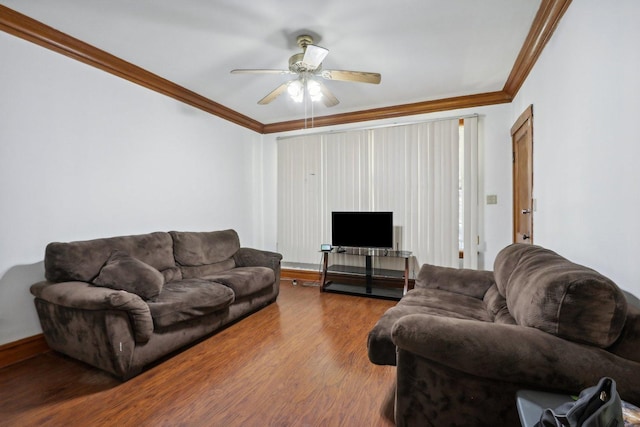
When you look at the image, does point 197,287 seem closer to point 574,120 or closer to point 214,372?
point 214,372

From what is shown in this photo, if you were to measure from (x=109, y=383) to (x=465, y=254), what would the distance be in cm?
380

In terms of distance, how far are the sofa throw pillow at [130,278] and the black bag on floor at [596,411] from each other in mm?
2463

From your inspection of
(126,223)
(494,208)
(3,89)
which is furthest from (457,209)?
(3,89)

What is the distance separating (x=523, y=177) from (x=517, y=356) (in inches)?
105

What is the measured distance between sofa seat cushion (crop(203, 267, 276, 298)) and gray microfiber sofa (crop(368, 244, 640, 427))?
1.99 m

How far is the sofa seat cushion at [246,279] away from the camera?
301 cm

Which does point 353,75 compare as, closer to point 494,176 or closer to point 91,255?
point 494,176

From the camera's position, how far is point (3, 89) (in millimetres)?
2266

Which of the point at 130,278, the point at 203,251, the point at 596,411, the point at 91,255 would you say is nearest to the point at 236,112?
the point at 203,251

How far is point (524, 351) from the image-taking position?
116 centimetres

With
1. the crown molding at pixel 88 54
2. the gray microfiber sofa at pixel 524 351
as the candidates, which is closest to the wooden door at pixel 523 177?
the gray microfiber sofa at pixel 524 351

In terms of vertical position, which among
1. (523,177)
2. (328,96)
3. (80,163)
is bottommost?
(523,177)

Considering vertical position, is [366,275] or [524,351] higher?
[524,351]

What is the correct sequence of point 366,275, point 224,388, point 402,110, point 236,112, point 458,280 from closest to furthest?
point 224,388, point 458,280, point 366,275, point 402,110, point 236,112
